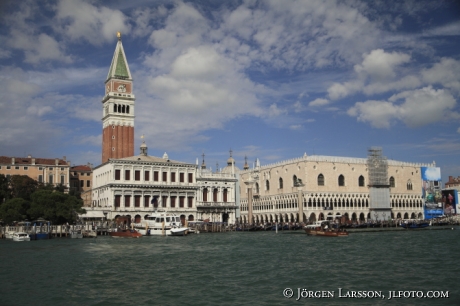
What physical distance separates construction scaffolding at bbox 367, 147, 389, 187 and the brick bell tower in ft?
124

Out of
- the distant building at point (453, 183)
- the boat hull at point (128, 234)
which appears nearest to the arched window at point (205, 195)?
the boat hull at point (128, 234)

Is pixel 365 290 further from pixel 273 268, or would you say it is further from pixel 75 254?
pixel 75 254

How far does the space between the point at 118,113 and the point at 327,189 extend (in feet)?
110

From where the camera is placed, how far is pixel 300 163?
78.6m

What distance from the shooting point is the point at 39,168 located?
73.5 m

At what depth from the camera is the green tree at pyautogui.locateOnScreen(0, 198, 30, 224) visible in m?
49.3

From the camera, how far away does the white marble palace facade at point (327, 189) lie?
77562 millimetres

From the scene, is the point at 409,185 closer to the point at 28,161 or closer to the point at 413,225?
the point at 413,225

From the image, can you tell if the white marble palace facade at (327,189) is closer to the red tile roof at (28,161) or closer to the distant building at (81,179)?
the distant building at (81,179)

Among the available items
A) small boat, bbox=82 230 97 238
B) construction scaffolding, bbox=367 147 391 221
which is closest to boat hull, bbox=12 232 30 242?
small boat, bbox=82 230 97 238

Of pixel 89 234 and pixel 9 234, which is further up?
pixel 9 234

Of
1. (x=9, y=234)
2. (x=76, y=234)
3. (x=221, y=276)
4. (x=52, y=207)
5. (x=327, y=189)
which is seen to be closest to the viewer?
(x=221, y=276)

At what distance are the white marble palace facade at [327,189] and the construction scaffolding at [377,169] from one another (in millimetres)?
1181

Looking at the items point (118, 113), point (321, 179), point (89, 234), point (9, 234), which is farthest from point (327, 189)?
point (9, 234)
